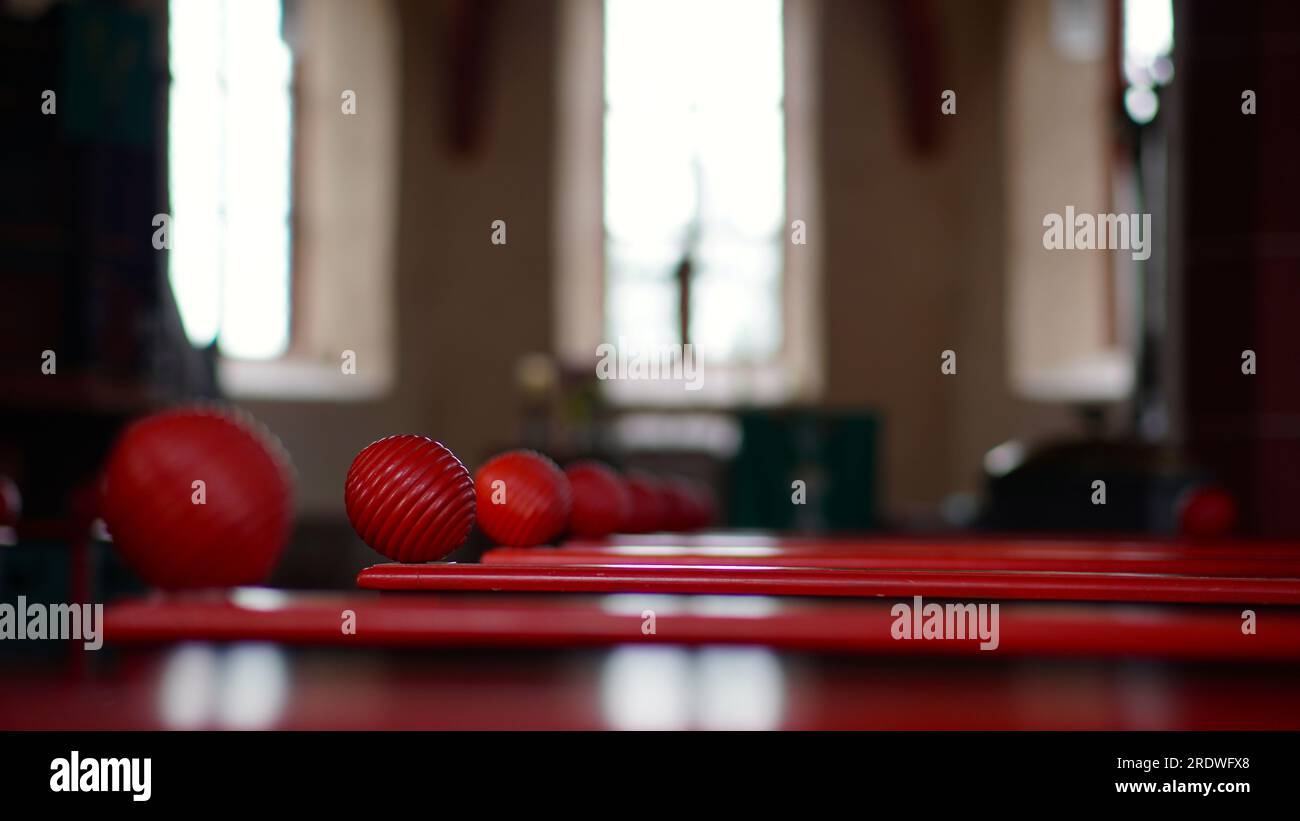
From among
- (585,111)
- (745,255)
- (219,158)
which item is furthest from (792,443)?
(219,158)

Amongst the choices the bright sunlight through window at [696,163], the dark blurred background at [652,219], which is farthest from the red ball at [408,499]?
the bright sunlight through window at [696,163]

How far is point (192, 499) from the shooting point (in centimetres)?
116

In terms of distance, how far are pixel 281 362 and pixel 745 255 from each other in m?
3.81

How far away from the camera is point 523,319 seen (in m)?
9.17

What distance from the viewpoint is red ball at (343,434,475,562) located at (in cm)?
114

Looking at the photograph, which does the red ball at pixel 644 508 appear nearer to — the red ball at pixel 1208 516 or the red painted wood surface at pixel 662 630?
the red painted wood surface at pixel 662 630

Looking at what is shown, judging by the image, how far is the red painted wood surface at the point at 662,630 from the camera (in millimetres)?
1087

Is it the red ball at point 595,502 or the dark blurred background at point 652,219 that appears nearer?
the red ball at point 595,502

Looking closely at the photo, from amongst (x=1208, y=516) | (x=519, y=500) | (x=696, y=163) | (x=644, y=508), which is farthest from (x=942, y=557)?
(x=696, y=163)

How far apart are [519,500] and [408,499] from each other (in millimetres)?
267

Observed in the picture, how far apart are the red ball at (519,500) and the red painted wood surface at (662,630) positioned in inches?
9.9

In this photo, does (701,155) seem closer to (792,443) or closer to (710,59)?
(710,59)

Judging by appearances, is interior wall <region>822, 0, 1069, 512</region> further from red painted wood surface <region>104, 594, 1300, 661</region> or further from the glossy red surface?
red painted wood surface <region>104, 594, 1300, 661</region>

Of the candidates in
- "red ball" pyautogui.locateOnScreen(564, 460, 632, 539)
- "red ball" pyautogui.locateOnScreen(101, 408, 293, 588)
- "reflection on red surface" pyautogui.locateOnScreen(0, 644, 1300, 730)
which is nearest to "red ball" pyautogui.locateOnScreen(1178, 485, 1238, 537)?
"reflection on red surface" pyautogui.locateOnScreen(0, 644, 1300, 730)
